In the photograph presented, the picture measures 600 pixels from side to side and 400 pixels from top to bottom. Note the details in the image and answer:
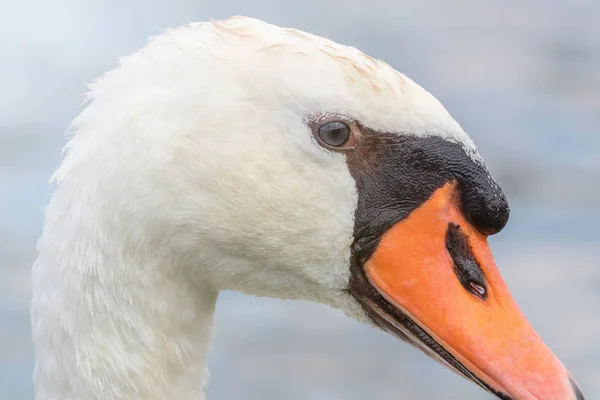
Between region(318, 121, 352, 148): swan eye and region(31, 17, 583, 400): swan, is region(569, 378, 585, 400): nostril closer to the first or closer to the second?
region(31, 17, 583, 400): swan

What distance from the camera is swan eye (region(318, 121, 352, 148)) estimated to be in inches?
96.8

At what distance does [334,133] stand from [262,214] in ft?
0.94

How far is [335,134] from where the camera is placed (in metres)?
2.48

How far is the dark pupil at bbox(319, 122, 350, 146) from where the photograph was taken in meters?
2.46

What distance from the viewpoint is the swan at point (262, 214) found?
244cm

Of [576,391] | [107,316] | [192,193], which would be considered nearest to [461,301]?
[576,391]

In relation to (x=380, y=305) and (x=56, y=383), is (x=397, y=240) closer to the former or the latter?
(x=380, y=305)

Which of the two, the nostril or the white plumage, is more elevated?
the white plumage

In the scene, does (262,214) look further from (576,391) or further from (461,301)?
(576,391)

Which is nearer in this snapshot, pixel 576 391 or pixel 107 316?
pixel 576 391

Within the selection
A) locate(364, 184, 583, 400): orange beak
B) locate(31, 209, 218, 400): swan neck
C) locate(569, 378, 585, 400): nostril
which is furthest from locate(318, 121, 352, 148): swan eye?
locate(569, 378, 585, 400): nostril

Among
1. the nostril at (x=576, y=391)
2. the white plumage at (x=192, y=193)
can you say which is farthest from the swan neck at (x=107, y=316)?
the nostril at (x=576, y=391)

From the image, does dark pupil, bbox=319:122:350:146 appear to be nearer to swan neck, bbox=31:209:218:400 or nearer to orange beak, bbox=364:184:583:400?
orange beak, bbox=364:184:583:400

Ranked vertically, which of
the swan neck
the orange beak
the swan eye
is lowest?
the swan neck
